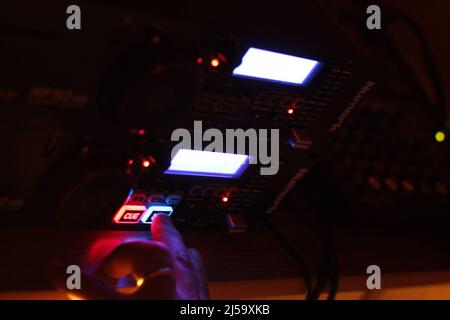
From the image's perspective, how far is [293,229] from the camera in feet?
2.44

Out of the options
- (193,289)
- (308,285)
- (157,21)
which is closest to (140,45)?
(157,21)

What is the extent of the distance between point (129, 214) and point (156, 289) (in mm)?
120

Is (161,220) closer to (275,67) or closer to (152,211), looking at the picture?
(152,211)

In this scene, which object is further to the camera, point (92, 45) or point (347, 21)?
point (347, 21)

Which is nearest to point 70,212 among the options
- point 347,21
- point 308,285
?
point 308,285

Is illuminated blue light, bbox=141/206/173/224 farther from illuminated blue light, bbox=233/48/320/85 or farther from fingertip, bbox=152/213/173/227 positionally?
illuminated blue light, bbox=233/48/320/85

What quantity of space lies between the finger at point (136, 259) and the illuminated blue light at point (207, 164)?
89mm

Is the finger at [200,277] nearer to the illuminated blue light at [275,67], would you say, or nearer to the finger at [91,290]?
the finger at [91,290]

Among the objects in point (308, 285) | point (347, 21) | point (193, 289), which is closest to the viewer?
point (193, 289)

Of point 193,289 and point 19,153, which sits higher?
point 19,153

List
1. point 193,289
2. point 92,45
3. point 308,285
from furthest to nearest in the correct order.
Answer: point 308,285, point 193,289, point 92,45
